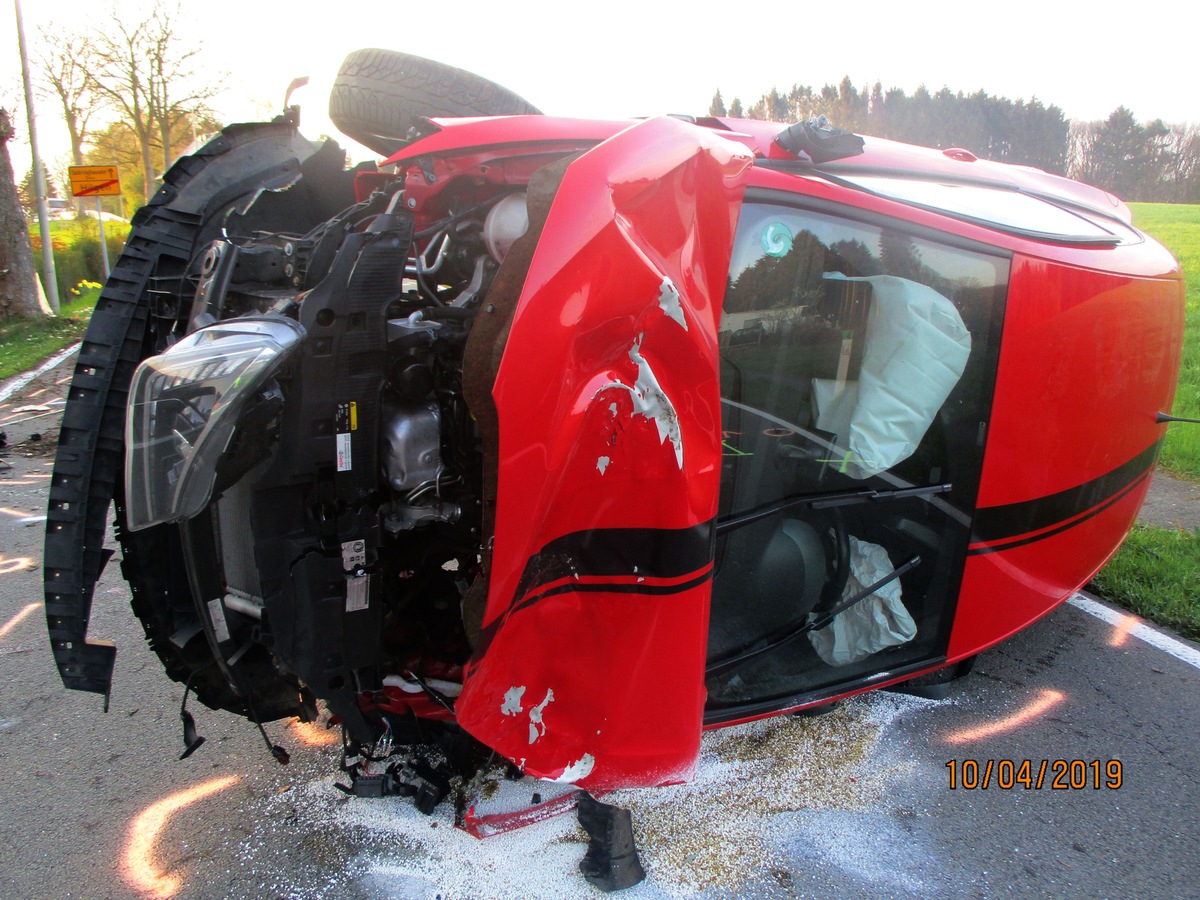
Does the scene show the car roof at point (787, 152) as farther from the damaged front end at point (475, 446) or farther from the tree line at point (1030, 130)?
the tree line at point (1030, 130)

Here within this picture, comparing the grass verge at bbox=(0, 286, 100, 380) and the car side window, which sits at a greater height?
the car side window

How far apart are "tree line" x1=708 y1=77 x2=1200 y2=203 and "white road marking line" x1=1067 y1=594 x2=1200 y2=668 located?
1843 cm

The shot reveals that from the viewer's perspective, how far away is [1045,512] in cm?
241

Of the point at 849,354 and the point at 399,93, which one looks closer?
the point at 849,354

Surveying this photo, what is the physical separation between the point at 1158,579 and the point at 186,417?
4135 millimetres

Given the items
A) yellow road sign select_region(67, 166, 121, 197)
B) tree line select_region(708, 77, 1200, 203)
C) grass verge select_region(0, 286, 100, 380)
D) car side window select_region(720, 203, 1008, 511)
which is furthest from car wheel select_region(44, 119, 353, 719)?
tree line select_region(708, 77, 1200, 203)

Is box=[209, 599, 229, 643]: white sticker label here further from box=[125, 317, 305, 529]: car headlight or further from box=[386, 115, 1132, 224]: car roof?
box=[386, 115, 1132, 224]: car roof

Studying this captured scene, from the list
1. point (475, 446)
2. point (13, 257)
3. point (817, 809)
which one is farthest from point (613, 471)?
point (13, 257)

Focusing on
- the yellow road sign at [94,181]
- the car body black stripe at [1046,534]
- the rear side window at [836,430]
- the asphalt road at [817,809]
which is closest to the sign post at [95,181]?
the yellow road sign at [94,181]

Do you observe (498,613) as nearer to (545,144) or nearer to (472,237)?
(472,237)

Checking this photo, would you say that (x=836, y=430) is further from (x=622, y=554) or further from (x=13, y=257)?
(x=13, y=257)

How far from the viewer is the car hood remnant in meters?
1.49

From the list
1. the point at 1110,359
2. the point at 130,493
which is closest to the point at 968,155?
the point at 1110,359
